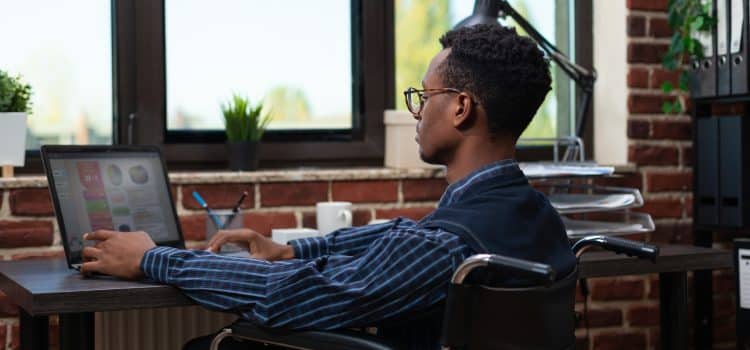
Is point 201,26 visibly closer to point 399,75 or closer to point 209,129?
point 209,129

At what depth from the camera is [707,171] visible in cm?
268

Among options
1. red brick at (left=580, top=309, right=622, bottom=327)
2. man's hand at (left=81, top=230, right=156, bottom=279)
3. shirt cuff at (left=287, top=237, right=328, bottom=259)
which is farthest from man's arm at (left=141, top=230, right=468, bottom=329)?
red brick at (left=580, top=309, right=622, bottom=327)

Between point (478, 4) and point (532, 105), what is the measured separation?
1018 mm

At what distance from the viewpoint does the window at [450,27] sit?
2762mm

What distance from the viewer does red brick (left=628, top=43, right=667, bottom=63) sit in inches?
109

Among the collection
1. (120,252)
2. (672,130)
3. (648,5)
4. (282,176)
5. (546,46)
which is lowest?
(120,252)

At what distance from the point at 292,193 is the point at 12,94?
A: 2.20 ft

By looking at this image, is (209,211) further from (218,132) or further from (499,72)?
(499,72)

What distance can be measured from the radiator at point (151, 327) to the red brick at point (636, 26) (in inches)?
51.5

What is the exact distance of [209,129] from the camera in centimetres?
263

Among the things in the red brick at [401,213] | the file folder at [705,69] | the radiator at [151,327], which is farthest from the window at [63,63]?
the file folder at [705,69]

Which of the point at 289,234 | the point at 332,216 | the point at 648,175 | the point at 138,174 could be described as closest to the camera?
the point at 138,174

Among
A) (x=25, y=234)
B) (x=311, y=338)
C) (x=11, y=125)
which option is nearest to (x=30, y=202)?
(x=25, y=234)

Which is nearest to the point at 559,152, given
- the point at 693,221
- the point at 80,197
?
the point at 693,221
